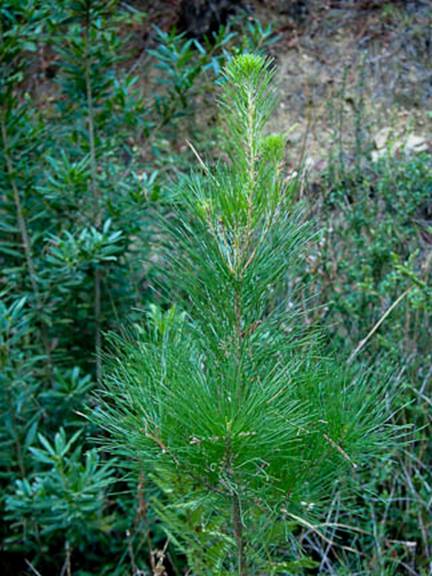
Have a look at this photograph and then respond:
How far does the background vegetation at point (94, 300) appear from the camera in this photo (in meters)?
2.69

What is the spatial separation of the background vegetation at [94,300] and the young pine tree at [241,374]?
3.45 ft

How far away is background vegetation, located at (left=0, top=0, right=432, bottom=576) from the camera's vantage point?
269 cm

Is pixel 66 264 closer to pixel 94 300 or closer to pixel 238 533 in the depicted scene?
pixel 94 300

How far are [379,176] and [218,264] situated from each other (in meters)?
2.51

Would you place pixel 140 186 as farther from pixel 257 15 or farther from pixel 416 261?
pixel 257 15

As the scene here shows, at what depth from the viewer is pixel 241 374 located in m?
1.41

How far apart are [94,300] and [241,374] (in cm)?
175

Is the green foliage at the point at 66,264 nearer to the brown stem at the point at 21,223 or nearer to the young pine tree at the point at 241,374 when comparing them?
the brown stem at the point at 21,223

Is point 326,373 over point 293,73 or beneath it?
beneath

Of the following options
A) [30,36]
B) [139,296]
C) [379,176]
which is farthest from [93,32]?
[379,176]

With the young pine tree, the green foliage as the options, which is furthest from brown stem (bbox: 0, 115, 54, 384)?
the young pine tree

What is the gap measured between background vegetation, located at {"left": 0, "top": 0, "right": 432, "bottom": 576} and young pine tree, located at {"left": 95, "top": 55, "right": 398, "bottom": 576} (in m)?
1.05

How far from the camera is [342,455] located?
145 centimetres

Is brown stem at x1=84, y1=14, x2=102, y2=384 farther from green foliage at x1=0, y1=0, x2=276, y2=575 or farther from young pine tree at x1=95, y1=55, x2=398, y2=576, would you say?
young pine tree at x1=95, y1=55, x2=398, y2=576
